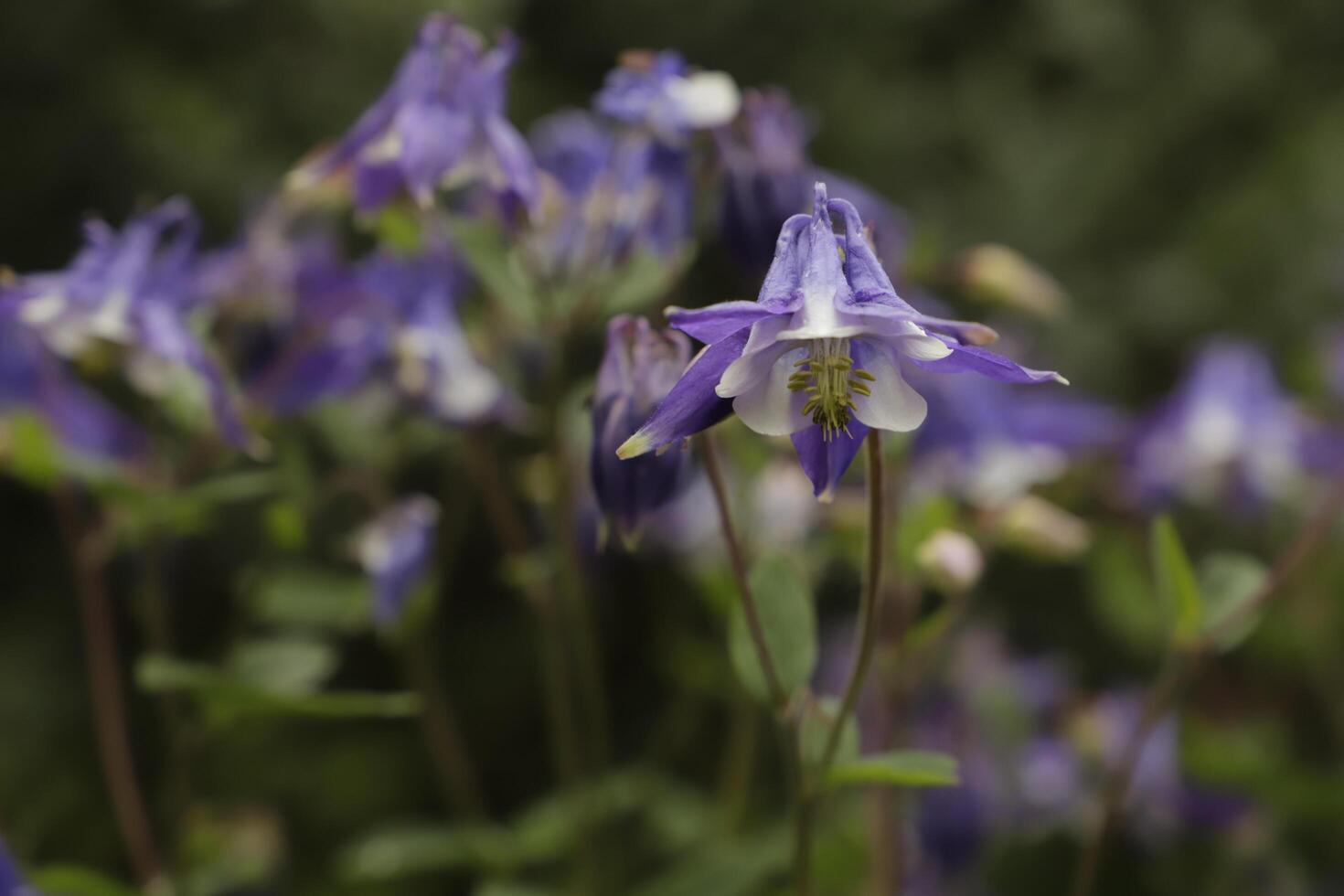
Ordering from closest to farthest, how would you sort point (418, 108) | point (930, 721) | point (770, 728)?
point (418, 108) → point (930, 721) → point (770, 728)

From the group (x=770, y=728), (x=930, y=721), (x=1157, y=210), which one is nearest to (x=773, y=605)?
(x=930, y=721)

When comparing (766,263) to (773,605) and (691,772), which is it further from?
(691,772)

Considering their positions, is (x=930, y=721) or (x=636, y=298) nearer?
(x=636, y=298)

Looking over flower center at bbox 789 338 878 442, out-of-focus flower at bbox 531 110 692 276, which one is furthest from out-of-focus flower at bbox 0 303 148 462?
flower center at bbox 789 338 878 442

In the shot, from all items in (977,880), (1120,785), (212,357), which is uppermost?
(212,357)

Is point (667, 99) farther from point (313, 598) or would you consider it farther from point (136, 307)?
point (313, 598)

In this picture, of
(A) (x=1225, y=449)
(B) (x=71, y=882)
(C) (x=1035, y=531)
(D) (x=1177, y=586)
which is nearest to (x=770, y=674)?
(D) (x=1177, y=586)

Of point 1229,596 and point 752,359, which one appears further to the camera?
point 1229,596
